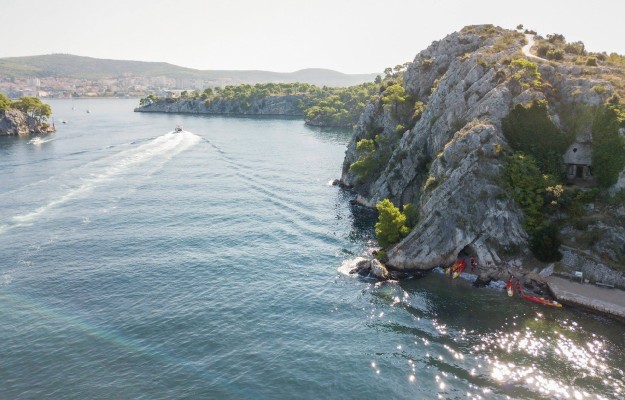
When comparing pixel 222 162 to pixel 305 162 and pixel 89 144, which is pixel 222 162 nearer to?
pixel 305 162

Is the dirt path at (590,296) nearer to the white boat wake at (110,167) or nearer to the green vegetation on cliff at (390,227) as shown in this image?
the green vegetation on cliff at (390,227)

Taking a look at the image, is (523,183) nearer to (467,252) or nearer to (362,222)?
(467,252)

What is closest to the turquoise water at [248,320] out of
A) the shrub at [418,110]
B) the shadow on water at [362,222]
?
the shadow on water at [362,222]

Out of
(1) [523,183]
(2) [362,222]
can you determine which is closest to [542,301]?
(1) [523,183]

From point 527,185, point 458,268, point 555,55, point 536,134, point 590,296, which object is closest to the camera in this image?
point 590,296

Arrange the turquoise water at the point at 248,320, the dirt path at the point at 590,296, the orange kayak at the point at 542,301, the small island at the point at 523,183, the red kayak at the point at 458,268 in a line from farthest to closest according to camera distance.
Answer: the red kayak at the point at 458,268 → the small island at the point at 523,183 → the orange kayak at the point at 542,301 → the dirt path at the point at 590,296 → the turquoise water at the point at 248,320

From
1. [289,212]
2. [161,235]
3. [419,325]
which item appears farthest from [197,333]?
[289,212]

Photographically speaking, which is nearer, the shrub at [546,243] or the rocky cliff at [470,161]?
the shrub at [546,243]

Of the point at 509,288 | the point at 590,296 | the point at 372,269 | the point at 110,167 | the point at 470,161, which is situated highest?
the point at 470,161
